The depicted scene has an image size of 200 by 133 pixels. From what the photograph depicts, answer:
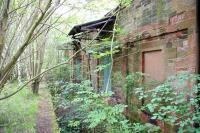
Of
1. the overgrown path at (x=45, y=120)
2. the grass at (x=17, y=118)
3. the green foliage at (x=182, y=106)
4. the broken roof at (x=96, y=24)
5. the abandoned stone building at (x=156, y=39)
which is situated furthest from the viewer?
the broken roof at (x=96, y=24)

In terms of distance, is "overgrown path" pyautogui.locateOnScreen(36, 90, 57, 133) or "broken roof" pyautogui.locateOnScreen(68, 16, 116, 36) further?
"broken roof" pyautogui.locateOnScreen(68, 16, 116, 36)

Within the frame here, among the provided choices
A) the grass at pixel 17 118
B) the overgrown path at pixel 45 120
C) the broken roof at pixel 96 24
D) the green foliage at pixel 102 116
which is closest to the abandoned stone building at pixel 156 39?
the broken roof at pixel 96 24

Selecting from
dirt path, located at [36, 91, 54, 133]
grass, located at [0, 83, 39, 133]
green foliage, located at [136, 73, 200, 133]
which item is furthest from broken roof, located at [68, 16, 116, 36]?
green foliage, located at [136, 73, 200, 133]

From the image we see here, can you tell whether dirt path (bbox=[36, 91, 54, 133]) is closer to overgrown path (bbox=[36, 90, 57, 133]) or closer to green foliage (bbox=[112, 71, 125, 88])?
overgrown path (bbox=[36, 90, 57, 133])

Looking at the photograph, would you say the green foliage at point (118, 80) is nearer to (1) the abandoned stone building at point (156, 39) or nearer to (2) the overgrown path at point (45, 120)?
(1) the abandoned stone building at point (156, 39)

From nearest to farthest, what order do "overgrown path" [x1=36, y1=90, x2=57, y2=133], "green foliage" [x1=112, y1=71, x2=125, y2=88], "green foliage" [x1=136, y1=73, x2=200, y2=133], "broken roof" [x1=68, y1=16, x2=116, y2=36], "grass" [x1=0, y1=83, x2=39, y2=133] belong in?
"green foliage" [x1=136, y1=73, x2=200, y2=133] → "grass" [x1=0, y1=83, x2=39, y2=133] → "overgrown path" [x1=36, y1=90, x2=57, y2=133] → "green foliage" [x1=112, y1=71, x2=125, y2=88] → "broken roof" [x1=68, y1=16, x2=116, y2=36]

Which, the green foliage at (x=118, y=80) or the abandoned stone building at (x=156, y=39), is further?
the green foliage at (x=118, y=80)

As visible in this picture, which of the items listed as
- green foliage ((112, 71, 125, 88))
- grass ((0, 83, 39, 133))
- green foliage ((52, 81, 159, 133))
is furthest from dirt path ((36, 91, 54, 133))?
green foliage ((112, 71, 125, 88))

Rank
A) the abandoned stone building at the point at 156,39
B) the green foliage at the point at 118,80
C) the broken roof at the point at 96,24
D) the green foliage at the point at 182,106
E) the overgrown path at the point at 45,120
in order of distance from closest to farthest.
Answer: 1. the green foliage at the point at 182,106
2. the abandoned stone building at the point at 156,39
3. the overgrown path at the point at 45,120
4. the green foliage at the point at 118,80
5. the broken roof at the point at 96,24

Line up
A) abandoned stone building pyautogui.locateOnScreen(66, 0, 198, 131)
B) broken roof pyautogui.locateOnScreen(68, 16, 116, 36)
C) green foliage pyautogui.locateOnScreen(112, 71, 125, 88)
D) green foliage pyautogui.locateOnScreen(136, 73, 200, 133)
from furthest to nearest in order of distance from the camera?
broken roof pyautogui.locateOnScreen(68, 16, 116, 36) → green foliage pyautogui.locateOnScreen(112, 71, 125, 88) → abandoned stone building pyautogui.locateOnScreen(66, 0, 198, 131) → green foliage pyautogui.locateOnScreen(136, 73, 200, 133)

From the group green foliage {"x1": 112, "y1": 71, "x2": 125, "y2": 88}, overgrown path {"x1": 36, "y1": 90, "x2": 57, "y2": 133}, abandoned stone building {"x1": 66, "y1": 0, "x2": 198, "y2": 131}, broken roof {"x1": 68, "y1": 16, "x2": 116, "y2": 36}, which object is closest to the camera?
abandoned stone building {"x1": 66, "y1": 0, "x2": 198, "y2": 131}

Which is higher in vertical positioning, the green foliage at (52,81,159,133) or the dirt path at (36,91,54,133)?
the green foliage at (52,81,159,133)

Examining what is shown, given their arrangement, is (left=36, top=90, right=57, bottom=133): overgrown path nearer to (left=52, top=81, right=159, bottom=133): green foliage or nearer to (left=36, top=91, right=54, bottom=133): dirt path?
(left=36, top=91, right=54, bottom=133): dirt path

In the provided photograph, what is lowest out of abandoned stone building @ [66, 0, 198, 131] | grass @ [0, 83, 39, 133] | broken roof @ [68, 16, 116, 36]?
grass @ [0, 83, 39, 133]
